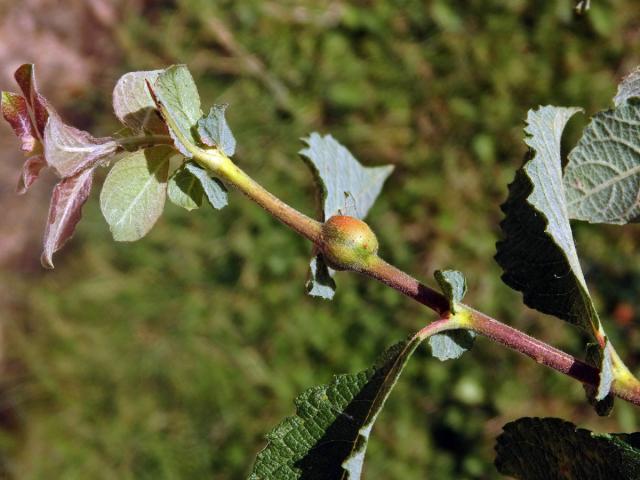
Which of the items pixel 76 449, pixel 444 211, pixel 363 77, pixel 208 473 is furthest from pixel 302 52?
pixel 76 449

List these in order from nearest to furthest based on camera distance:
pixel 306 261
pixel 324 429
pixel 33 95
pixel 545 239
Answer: pixel 33 95 < pixel 324 429 < pixel 545 239 < pixel 306 261

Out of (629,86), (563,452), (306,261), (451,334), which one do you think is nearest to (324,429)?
(451,334)

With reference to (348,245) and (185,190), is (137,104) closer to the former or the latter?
(185,190)

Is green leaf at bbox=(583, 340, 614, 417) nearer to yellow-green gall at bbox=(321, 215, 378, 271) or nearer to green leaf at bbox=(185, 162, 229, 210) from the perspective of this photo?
yellow-green gall at bbox=(321, 215, 378, 271)

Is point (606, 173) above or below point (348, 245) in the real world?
above

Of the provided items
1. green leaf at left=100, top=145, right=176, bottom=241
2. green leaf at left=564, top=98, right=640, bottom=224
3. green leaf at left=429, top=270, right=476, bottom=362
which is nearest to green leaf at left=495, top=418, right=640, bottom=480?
green leaf at left=429, top=270, right=476, bottom=362

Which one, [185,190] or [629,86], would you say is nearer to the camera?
[185,190]

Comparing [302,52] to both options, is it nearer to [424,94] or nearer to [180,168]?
[424,94]
